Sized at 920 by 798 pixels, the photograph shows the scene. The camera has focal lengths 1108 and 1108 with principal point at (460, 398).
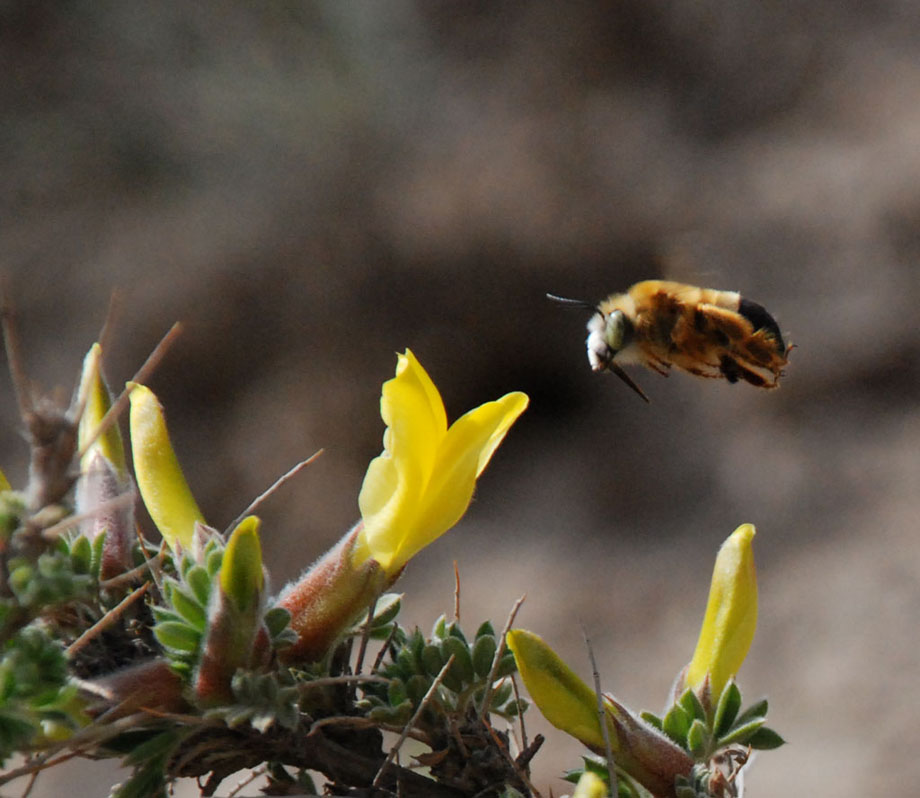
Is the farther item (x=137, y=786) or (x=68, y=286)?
(x=68, y=286)

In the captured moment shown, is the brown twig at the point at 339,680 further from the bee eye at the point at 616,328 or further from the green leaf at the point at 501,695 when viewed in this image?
the bee eye at the point at 616,328

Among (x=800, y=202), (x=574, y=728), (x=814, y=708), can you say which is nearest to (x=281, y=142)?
(x=800, y=202)

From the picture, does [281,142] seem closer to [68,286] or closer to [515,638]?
[68,286]

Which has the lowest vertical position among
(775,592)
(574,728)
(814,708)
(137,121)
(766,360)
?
(574,728)

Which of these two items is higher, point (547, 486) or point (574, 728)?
point (547, 486)

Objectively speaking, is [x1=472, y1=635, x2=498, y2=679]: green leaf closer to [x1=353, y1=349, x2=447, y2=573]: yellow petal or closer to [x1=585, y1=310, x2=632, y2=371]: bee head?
[x1=353, y1=349, x2=447, y2=573]: yellow petal

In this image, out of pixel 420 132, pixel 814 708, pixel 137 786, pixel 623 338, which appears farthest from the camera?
pixel 420 132

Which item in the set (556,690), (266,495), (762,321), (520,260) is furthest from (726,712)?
(520,260)
